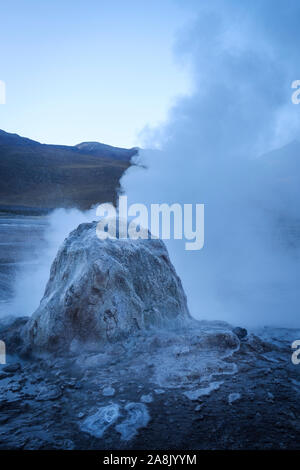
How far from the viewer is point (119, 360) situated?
3166mm

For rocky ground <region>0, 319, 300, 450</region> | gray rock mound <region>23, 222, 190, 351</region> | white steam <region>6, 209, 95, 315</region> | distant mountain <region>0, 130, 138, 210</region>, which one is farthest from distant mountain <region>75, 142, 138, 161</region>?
rocky ground <region>0, 319, 300, 450</region>

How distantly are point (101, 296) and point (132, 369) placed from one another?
0.92 m

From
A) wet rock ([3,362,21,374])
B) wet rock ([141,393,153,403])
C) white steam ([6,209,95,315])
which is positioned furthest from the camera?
white steam ([6,209,95,315])

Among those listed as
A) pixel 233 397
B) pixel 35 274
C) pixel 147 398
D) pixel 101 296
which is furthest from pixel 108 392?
pixel 35 274

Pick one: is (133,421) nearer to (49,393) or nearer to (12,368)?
(49,393)

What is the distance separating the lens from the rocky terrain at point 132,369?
2186mm

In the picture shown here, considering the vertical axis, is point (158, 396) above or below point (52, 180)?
below

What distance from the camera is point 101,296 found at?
143 inches

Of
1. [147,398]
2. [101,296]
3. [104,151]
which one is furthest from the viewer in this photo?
[104,151]

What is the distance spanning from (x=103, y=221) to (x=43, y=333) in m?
1.65

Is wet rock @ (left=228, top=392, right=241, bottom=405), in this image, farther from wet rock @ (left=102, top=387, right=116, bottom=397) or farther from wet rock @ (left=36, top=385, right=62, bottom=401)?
wet rock @ (left=36, top=385, right=62, bottom=401)

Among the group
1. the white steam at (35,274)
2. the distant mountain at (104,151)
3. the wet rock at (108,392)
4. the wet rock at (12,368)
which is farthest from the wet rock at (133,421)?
the distant mountain at (104,151)

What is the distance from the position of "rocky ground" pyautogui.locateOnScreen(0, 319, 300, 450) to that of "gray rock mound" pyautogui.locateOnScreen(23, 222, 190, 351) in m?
0.21

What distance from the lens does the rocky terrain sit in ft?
7.17
